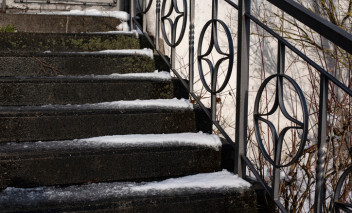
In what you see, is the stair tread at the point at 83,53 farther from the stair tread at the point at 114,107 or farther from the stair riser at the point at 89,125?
the stair riser at the point at 89,125

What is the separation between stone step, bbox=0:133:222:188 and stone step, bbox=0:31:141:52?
97 centimetres

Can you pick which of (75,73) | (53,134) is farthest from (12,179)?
(75,73)

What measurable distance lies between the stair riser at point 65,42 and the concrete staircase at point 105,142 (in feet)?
0.16

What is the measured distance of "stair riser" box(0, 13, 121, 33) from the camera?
3082 millimetres

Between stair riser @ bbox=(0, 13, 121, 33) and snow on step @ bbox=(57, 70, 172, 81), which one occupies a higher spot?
stair riser @ bbox=(0, 13, 121, 33)

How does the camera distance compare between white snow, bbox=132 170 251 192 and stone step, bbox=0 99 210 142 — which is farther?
stone step, bbox=0 99 210 142

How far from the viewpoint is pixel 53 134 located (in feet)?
6.38

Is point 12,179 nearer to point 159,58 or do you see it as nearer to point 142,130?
point 142,130

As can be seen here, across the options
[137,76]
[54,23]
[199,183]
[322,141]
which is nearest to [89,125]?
[137,76]

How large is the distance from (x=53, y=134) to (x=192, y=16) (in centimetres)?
94

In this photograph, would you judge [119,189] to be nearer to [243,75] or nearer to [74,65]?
[243,75]

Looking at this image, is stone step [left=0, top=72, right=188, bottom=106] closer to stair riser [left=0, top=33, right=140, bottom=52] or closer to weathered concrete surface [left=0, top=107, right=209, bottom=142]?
weathered concrete surface [left=0, top=107, right=209, bottom=142]

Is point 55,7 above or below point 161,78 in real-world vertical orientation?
above

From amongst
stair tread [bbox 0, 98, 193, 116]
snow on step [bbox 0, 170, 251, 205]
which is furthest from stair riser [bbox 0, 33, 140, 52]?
snow on step [bbox 0, 170, 251, 205]
